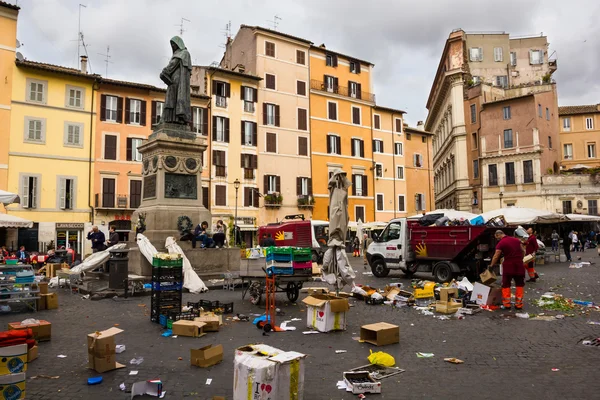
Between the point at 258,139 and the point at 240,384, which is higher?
the point at 258,139

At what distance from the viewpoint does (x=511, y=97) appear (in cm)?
4656

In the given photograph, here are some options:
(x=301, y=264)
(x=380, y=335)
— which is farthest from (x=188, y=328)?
(x=301, y=264)

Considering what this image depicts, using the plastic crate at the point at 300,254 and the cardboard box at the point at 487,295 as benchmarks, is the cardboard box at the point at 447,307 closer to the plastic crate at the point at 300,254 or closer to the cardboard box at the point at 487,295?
the cardboard box at the point at 487,295

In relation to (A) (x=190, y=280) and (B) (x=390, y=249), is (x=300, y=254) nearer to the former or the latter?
(A) (x=190, y=280)

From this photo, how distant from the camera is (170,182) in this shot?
14.1m

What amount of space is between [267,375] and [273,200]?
119 feet

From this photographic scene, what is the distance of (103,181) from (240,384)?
32952 millimetres

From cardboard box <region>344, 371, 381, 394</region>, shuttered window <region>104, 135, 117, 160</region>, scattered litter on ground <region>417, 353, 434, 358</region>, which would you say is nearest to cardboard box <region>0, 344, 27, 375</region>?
cardboard box <region>344, 371, 381, 394</region>

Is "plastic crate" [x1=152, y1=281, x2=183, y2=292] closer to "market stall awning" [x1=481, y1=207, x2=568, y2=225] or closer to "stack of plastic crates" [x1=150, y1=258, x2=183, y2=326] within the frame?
"stack of plastic crates" [x1=150, y1=258, x2=183, y2=326]

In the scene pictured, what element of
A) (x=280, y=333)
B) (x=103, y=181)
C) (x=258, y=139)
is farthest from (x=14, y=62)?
(x=280, y=333)

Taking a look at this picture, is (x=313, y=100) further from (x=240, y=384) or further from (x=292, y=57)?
(x=240, y=384)

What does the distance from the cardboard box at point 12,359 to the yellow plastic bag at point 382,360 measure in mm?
3783

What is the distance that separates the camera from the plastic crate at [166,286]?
813cm

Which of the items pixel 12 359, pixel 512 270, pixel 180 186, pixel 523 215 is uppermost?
pixel 180 186
